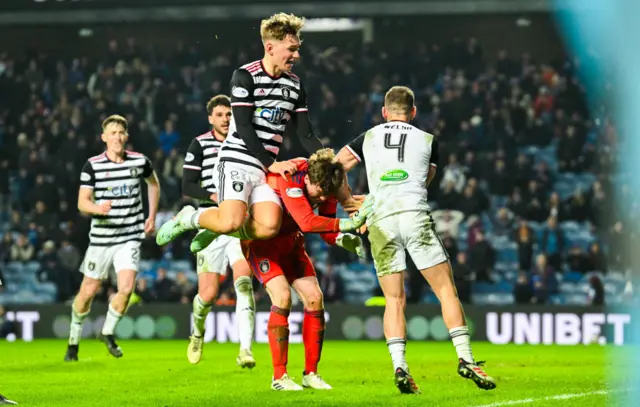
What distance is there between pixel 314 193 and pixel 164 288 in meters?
12.4

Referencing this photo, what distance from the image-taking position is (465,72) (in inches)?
1046

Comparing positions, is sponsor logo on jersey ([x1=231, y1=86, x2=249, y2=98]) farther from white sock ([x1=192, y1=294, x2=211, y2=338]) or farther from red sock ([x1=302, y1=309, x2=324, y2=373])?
white sock ([x1=192, y1=294, x2=211, y2=338])

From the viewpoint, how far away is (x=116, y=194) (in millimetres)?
12453

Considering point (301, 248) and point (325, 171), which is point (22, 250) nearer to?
point (301, 248)

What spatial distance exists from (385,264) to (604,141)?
16.8m

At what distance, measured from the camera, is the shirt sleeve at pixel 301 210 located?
817 centimetres

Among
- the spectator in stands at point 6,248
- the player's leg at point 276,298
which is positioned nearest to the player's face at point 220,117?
the player's leg at point 276,298

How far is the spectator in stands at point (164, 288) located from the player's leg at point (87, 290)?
7731 mm

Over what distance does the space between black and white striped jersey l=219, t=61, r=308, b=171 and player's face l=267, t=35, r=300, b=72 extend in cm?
14

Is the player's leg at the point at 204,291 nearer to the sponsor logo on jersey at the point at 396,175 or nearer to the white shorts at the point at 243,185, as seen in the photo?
the white shorts at the point at 243,185

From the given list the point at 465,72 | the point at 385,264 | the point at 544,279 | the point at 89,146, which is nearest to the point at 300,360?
the point at 385,264

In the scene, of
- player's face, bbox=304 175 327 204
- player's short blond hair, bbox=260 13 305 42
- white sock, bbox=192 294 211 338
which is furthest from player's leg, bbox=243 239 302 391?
white sock, bbox=192 294 211 338

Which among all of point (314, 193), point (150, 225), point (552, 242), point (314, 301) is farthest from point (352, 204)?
point (552, 242)

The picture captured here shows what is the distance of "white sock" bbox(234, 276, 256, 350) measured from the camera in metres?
10.9
